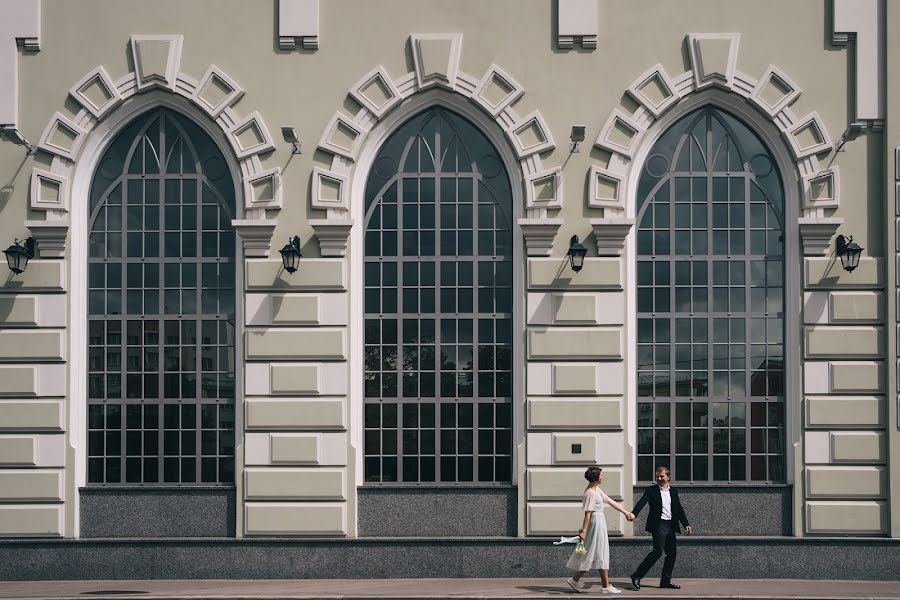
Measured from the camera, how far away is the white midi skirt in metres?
15.1

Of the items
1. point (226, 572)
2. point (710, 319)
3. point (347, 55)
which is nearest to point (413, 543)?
point (226, 572)

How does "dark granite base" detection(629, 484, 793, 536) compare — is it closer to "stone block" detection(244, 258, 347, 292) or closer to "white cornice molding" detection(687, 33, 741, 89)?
"stone block" detection(244, 258, 347, 292)

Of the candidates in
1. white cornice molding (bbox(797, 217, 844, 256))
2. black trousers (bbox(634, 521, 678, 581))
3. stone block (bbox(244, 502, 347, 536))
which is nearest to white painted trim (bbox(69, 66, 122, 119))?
stone block (bbox(244, 502, 347, 536))

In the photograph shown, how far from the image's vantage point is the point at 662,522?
15.6 meters

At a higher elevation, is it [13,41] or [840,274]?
[13,41]

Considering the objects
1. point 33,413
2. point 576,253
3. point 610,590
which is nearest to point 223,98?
point 33,413

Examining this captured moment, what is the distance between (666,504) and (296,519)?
5979 millimetres

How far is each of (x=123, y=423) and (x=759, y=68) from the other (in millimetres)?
→ 12201

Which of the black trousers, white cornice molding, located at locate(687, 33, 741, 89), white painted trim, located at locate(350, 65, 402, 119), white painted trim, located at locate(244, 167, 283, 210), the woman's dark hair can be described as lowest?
the black trousers

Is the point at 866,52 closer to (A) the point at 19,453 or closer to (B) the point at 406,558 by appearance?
(B) the point at 406,558

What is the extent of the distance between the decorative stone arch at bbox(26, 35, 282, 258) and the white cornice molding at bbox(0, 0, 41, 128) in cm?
74

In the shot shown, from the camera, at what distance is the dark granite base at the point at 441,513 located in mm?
16797

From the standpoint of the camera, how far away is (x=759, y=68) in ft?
55.0

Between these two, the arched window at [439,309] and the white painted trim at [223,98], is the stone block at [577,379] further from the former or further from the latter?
the white painted trim at [223,98]
